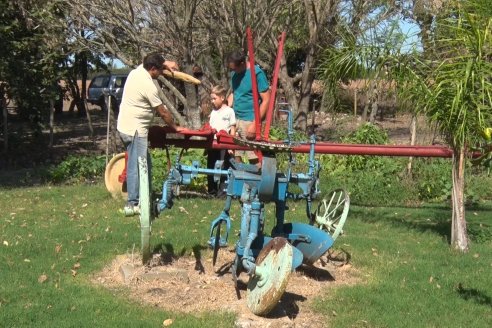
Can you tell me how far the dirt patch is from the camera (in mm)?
5684

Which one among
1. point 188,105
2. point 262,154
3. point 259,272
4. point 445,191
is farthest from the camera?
point 188,105

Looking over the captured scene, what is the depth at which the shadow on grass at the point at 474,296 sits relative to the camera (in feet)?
20.4

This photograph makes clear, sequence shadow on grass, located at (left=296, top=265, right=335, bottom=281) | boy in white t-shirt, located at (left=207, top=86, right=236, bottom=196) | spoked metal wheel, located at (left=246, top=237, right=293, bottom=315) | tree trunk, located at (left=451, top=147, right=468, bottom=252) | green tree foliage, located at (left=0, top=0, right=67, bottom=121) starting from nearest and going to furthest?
spoked metal wheel, located at (left=246, top=237, right=293, bottom=315) → shadow on grass, located at (left=296, top=265, right=335, bottom=281) → tree trunk, located at (left=451, top=147, right=468, bottom=252) → boy in white t-shirt, located at (left=207, top=86, right=236, bottom=196) → green tree foliage, located at (left=0, top=0, right=67, bottom=121)

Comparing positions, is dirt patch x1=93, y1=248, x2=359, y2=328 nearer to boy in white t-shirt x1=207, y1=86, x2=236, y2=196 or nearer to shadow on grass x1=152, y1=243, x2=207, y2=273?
shadow on grass x1=152, y1=243, x2=207, y2=273

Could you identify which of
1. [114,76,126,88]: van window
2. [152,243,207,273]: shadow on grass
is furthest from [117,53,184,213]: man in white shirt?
[114,76,126,88]: van window

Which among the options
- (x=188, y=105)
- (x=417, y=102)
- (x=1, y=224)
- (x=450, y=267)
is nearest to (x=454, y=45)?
(x=417, y=102)

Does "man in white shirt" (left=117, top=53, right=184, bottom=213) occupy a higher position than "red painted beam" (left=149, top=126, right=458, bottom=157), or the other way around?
"man in white shirt" (left=117, top=53, right=184, bottom=213)

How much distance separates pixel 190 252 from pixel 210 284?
1.07 metres

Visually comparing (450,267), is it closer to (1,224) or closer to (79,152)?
A: (1,224)

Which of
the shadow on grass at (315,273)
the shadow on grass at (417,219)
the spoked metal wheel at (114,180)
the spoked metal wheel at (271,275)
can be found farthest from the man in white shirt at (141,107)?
the shadow on grass at (417,219)

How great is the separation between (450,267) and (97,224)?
415cm

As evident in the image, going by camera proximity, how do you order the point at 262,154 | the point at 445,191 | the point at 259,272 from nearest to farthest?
the point at 259,272
the point at 262,154
the point at 445,191

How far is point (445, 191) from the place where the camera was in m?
12.1

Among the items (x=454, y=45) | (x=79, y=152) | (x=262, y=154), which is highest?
(x=454, y=45)
